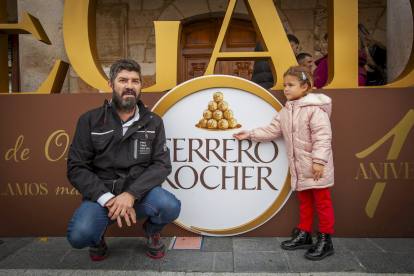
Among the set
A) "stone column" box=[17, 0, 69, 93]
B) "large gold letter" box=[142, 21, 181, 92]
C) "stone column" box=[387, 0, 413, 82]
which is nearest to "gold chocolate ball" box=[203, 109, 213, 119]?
"large gold letter" box=[142, 21, 181, 92]

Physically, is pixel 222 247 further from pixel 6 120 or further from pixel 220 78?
pixel 6 120

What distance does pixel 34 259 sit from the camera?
2.10 m

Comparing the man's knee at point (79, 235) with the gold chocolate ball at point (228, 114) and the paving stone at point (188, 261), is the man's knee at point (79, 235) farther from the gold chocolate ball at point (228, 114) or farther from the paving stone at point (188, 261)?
the gold chocolate ball at point (228, 114)

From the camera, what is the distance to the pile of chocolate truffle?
2.40m

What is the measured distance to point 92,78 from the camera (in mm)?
2504

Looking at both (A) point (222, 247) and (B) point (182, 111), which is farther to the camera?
(B) point (182, 111)

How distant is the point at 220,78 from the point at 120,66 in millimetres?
798

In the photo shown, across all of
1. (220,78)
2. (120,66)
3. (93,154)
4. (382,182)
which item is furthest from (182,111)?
(382,182)

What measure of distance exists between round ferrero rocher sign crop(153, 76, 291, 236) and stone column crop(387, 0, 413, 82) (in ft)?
6.82

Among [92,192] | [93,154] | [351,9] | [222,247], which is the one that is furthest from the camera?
[351,9]

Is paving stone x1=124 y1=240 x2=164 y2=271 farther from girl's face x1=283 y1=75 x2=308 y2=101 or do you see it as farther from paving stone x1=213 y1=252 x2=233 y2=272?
girl's face x1=283 y1=75 x2=308 y2=101

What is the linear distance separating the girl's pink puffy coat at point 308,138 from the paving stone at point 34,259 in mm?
1818

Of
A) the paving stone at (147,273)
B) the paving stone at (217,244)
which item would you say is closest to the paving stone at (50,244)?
the paving stone at (147,273)

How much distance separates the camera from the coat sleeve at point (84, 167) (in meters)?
1.92
